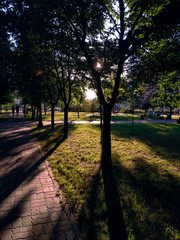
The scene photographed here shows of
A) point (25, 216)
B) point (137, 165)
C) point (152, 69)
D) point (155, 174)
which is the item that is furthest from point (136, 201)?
point (152, 69)

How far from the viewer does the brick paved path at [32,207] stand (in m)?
2.56

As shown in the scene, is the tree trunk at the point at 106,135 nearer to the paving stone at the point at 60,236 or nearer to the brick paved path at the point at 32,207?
the brick paved path at the point at 32,207

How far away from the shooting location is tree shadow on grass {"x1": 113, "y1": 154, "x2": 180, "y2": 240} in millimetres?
2635

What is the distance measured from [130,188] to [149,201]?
65 cm

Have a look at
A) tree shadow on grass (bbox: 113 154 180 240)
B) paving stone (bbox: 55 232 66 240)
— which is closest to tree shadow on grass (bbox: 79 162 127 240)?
tree shadow on grass (bbox: 113 154 180 240)

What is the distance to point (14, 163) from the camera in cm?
582

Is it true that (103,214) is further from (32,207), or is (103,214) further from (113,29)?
(113,29)

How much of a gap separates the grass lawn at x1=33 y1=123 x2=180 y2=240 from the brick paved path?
1.05 ft

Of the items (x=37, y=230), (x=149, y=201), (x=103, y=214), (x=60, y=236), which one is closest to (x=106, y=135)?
(x=149, y=201)

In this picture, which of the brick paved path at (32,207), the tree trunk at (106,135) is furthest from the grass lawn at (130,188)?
the tree trunk at (106,135)

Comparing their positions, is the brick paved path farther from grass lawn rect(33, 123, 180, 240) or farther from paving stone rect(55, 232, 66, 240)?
grass lawn rect(33, 123, 180, 240)

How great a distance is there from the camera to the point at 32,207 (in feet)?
10.5

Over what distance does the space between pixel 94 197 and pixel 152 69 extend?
16.6 ft

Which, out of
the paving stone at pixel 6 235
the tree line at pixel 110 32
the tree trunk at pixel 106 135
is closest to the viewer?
the paving stone at pixel 6 235
